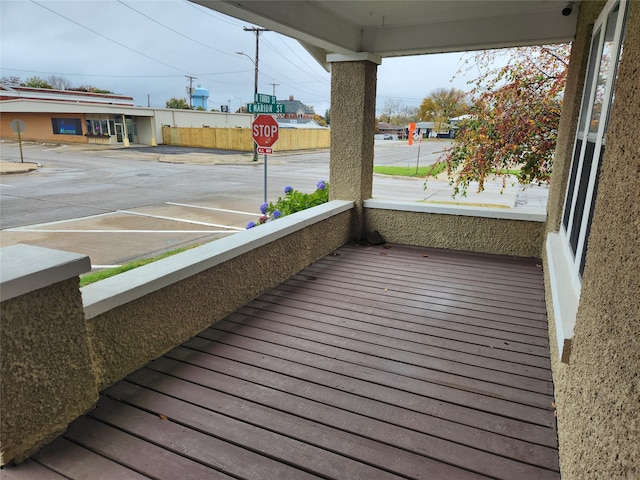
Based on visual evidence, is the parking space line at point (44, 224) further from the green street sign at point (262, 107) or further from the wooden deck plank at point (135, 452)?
the wooden deck plank at point (135, 452)

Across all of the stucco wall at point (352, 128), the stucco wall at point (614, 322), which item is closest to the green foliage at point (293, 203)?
the stucco wall at point (352, 128)

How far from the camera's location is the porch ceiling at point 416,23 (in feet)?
11.6

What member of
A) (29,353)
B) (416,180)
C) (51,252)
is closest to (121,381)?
(29,353)

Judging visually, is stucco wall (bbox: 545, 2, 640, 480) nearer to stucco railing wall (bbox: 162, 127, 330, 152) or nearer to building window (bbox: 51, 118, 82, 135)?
stucco railing wall (bbox: 162, 127, 330, 152)

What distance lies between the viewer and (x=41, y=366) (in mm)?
1732

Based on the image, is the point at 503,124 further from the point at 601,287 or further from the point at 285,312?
the point at 601,287

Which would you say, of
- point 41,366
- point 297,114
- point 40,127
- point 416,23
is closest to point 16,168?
point 416,23

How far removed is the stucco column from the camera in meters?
4.69

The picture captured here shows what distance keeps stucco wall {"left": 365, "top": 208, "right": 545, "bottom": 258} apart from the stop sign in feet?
12.4

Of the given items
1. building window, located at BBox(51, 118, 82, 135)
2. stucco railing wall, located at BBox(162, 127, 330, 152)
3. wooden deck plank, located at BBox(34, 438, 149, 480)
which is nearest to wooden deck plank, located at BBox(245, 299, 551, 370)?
wooden deck plank, located at BBox(34, 438, 149, 480)

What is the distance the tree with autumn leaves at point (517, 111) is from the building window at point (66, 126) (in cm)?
3791

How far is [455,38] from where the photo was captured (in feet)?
14.2

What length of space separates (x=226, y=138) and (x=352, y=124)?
30.6m

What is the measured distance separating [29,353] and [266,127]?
23.1 feet
